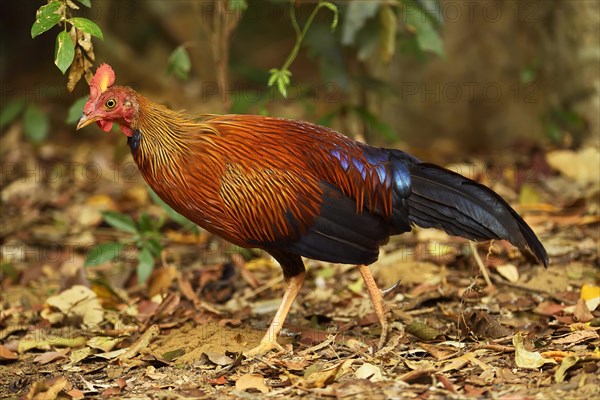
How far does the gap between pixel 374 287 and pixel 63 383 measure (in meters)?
1.82

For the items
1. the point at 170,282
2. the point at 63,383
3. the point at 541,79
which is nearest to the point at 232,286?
the point at 170,282

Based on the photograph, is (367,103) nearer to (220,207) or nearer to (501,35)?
(501,35)

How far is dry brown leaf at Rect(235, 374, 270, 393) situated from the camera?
13.9 feet

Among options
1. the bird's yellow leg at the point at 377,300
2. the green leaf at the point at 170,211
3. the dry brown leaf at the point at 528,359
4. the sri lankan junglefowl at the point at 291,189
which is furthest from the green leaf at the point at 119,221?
the dry brown leaf at the point at 528,359

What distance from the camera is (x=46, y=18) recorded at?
4.48 meters

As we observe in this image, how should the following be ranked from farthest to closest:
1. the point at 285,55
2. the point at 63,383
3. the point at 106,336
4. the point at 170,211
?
the point at 285,55 < the point at 170,211 < the point at 106,336 < the point at 63,383

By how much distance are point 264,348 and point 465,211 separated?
1.38 metres

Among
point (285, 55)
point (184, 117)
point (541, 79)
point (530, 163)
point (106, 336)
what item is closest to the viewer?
point (184, 117)

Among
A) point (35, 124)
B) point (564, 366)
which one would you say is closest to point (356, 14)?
point (564, 366)

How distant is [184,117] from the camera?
497cm

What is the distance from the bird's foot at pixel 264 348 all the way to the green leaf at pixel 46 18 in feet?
6.88

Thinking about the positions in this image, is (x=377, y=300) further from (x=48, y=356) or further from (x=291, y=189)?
(x=48, y=356)

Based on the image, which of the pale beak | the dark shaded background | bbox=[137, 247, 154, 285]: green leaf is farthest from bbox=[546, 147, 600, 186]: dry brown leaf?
the pale beak

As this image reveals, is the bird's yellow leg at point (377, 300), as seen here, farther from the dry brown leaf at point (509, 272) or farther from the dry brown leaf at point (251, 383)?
the dry brown leaf at point (509, 272)
